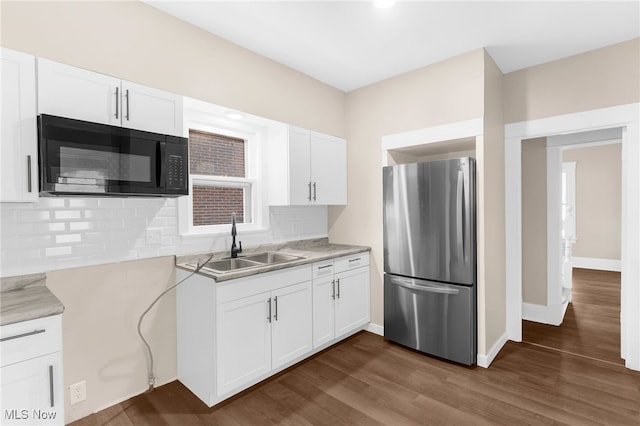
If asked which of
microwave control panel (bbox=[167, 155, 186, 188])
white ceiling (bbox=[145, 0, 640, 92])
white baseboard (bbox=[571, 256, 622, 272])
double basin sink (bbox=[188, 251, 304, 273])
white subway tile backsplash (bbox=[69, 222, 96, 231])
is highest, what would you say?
white ceiling (bbox=[145, 0, 640, 92])

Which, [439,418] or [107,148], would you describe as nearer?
[107,148]

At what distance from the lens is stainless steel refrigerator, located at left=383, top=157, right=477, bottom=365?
9.11 ft

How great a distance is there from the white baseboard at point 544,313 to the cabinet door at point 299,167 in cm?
312

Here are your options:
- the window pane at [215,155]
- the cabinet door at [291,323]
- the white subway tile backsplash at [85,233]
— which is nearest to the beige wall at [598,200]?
the cabinet door at [291,323]

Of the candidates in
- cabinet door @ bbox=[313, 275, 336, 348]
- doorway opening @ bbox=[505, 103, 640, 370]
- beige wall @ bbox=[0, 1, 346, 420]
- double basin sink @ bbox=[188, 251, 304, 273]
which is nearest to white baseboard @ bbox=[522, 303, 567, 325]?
doorway opening @ bbox=[505, 103, 640, 370]

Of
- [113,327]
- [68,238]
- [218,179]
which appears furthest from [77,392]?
[218,179]

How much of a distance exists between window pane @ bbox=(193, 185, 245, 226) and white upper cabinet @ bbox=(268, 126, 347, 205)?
334mm

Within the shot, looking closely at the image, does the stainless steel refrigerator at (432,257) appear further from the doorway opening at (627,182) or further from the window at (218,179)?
the window at (218,179)

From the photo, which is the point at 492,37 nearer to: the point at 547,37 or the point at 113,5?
the point at 547,37

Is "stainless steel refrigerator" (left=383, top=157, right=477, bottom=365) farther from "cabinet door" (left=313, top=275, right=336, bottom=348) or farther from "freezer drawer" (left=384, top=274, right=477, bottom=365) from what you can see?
"cabinet door" (left=313, top=275, right=336, bottom=348)

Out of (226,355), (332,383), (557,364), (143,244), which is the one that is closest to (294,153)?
(143,244)

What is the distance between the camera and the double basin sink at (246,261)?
265 cm

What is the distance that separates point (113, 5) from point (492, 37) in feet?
9.50

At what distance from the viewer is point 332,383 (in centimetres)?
254
